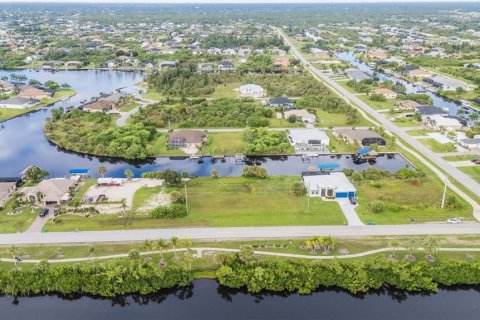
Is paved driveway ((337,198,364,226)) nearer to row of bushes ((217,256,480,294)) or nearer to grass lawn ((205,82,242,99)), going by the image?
row of bushes ((217,256,480,294))

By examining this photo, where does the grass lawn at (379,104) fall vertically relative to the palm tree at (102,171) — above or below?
above

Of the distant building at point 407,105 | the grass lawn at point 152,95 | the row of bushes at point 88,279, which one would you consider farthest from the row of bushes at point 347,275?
the grass lawn at point 152,95

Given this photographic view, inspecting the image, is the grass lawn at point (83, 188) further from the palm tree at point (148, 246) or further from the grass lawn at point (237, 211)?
the palm tree at point (148, 246)

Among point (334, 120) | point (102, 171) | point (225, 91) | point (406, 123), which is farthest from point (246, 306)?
point (225, 91)

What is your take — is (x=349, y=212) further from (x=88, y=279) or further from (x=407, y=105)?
(x=407, y=105)

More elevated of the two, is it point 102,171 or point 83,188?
point 102,171

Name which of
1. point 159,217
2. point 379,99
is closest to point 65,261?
point 159,217
